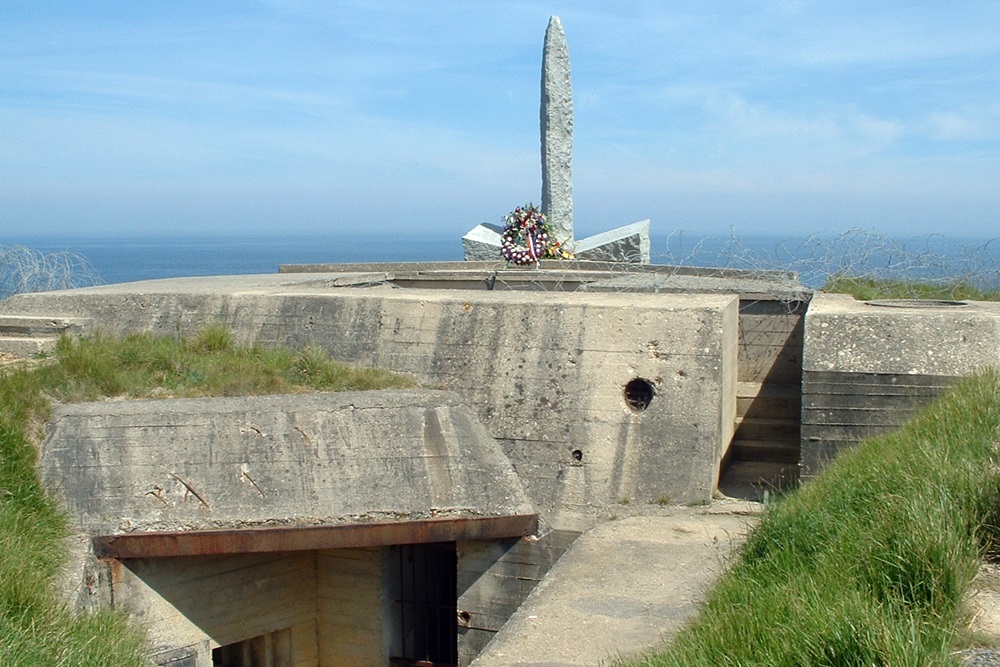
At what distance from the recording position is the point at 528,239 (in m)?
13.6

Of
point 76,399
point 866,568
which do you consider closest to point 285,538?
point 76,399

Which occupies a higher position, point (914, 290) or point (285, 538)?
point (914, 290)

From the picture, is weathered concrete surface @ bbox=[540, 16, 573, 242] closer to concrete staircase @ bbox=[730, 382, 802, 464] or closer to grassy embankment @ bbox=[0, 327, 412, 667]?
concrete staircase @ bbox=[730, 382, 802, 464]

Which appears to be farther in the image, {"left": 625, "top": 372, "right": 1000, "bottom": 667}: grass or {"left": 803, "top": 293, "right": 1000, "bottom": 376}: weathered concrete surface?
{"left": 803, "top": 293, "right": 1000, "bottom": 376}: weathered concrete surface

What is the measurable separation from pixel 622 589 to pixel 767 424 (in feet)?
10.1

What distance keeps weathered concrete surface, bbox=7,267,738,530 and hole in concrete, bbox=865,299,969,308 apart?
3.41 ft

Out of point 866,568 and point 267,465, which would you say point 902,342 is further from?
point 267,465

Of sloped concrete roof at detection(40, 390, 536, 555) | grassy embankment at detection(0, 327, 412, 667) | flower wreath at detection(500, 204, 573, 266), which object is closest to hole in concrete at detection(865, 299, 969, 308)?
sloped concrete roof at detection(40, 390, 536, 555)

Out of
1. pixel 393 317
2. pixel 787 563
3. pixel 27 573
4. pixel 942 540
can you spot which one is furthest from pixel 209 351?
pixel 942 540

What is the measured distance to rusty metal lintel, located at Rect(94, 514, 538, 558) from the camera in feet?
19.9

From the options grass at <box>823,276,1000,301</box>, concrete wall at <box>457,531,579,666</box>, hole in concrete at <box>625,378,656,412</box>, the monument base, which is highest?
the monument base

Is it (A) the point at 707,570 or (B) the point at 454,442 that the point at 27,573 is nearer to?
(B) the point at 454,442

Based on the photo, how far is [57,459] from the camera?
6.19 m

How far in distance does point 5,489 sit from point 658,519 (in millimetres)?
3811
